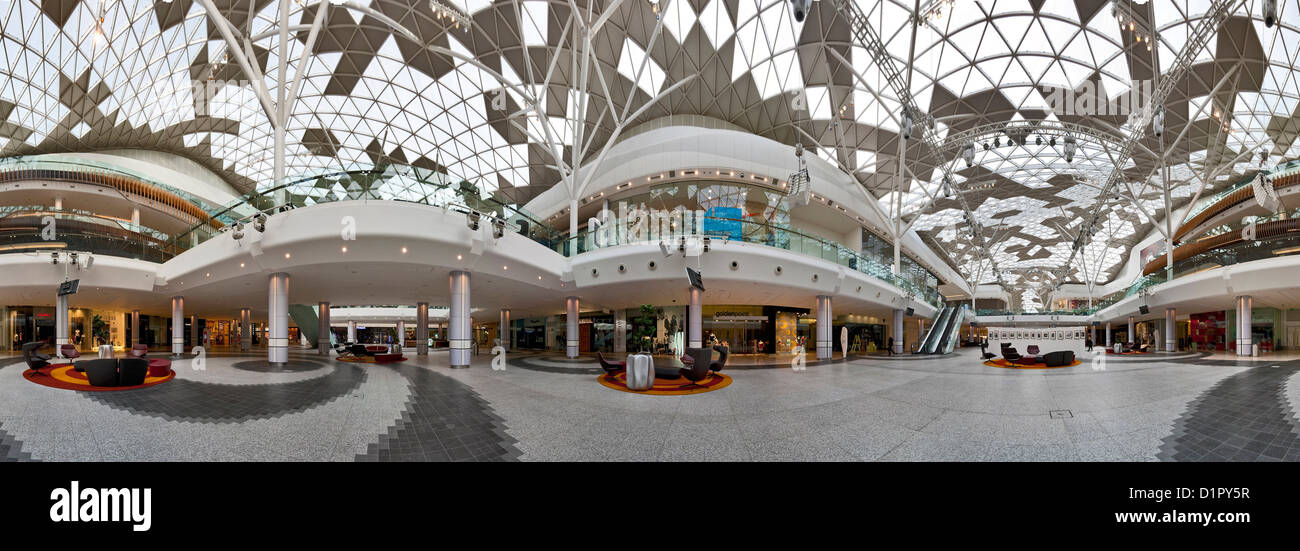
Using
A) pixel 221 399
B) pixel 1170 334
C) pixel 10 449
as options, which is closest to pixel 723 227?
pixel 221 399

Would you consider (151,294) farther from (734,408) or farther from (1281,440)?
(1281,440)

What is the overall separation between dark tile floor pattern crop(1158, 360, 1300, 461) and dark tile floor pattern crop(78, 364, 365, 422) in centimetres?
1196

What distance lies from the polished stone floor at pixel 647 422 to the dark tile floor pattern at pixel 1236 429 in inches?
1.3

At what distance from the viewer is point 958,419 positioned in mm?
6656

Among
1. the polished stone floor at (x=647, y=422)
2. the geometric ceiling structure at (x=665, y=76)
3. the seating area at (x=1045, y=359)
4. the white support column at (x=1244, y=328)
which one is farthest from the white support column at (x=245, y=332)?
the white support column at (x=1244, y=328)

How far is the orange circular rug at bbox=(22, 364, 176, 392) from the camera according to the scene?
31.3 feet

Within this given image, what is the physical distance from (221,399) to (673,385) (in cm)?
876

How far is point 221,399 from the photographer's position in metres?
8.34

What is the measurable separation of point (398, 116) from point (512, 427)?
109ft

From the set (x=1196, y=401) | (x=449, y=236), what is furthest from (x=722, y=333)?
(x=1196, y=401)

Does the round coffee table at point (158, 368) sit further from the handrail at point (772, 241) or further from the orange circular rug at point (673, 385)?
the handrail at point (772, 241)

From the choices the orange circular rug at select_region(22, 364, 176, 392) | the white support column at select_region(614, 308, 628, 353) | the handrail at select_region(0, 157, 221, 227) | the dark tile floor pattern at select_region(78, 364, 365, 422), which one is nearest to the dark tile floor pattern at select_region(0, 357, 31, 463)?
the dark tile floor pattern at select_region(78, 364, 365, 422)

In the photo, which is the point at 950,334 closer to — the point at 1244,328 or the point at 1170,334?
the point at 1170,334

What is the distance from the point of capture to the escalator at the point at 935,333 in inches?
1140
